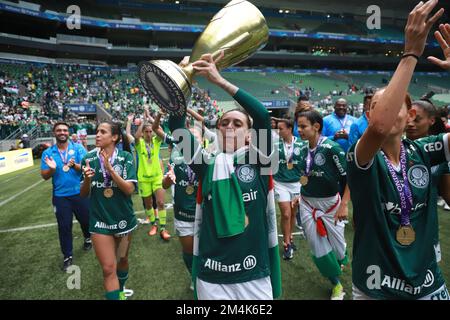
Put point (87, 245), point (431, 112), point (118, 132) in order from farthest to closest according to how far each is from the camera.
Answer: point (87, 245)
point (118, 132)
point (431, 112)

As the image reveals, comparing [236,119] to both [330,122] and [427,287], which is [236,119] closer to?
[427,287]

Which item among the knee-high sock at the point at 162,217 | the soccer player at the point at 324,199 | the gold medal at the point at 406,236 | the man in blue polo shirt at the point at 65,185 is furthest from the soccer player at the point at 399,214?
the knee-high sock at the point at 162,217

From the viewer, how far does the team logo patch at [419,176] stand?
1.56 metres

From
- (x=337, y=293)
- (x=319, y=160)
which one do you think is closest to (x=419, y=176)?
(x=319, y=160)

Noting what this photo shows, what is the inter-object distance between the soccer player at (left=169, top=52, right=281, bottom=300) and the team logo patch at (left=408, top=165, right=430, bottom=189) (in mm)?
828

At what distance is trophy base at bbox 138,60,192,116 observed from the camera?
146 centimetres

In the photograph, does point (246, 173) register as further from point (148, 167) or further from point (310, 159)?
point (148, 167)

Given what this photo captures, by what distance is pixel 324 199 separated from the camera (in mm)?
3357

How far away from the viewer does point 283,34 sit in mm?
36656

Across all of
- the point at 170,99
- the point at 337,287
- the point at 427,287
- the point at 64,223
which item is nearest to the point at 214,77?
the point at 170,99

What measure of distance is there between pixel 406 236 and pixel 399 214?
0.12 metres

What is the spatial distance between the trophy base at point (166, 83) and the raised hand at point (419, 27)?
1.00m

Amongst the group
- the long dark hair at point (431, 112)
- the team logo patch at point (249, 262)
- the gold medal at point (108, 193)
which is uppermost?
the long dark hair at point (431, 112)

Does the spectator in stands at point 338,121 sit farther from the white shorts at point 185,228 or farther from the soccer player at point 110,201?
the soccer player at point 110,201
